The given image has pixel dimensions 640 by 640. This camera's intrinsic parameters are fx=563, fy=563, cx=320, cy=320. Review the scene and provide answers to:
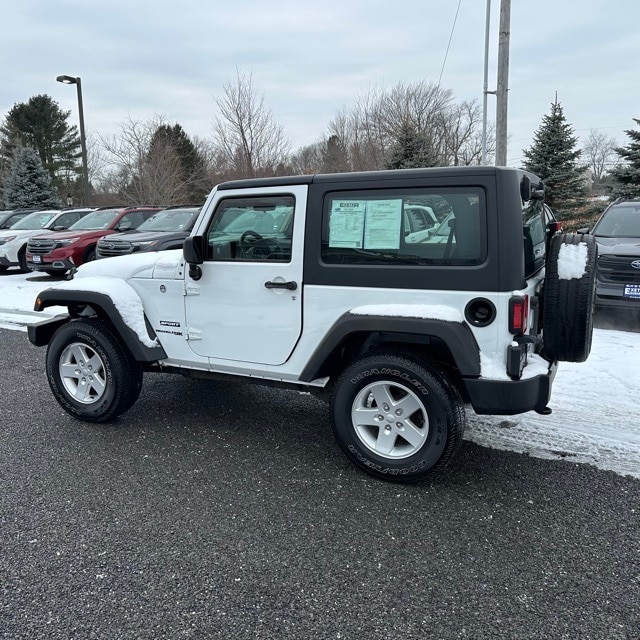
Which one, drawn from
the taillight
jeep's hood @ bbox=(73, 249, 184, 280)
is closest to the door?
jeep's hood @ bbox=(73, 249, 184, 280)

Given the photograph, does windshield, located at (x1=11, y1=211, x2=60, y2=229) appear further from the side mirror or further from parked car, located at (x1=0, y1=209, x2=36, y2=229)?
the side mirror

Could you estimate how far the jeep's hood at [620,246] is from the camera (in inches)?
295

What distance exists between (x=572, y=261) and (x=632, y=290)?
4.93 m

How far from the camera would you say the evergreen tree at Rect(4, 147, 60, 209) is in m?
33.5

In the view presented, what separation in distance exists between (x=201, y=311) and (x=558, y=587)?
9.08 feet

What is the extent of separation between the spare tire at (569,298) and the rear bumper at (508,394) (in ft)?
0.76

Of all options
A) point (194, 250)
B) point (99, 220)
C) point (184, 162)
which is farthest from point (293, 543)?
point (184, 162)

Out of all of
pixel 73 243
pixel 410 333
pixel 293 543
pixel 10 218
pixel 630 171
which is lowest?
pixel 293 543

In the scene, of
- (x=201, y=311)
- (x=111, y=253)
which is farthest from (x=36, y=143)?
(x=201, y=311)

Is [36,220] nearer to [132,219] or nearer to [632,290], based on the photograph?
[132,219]

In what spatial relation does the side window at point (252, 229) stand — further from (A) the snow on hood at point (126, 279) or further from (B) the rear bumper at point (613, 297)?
(B) the rear bumper at point (613, 297)

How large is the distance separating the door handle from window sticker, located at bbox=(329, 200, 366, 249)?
0.35 meters

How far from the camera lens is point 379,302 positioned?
134 inches

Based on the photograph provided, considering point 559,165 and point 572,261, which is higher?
point 559,165
